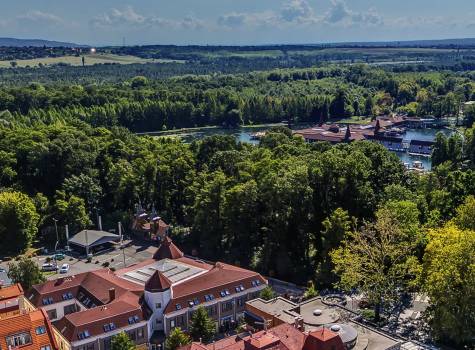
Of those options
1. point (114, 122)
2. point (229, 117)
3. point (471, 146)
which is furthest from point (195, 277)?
point (229, 117)

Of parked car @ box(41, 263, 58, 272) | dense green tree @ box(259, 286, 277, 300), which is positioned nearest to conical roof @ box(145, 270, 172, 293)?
dense green tree @ box(259, 286, 277, 300)

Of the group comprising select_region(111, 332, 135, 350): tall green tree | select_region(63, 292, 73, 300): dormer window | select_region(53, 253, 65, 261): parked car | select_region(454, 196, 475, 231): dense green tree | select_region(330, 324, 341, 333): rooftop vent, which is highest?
select_region(454, 196, 475, 231): dense green tree

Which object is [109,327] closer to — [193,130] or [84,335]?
[84,335]

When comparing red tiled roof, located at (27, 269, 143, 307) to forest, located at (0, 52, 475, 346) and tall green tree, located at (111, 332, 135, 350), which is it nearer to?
tall green tree, located at (111, 332, 135, 350)

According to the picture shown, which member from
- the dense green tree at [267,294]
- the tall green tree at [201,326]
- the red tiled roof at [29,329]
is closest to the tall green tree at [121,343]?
the red tiled roof at [29,329]

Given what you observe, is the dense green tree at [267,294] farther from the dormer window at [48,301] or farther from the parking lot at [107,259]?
the parking lot at [107,259]

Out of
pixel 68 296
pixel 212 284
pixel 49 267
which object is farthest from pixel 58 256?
pixel 212 284

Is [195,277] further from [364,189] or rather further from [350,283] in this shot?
[364,189]
